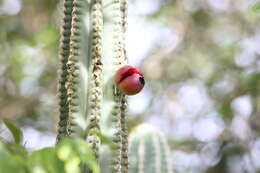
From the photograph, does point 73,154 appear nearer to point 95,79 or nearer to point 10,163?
point 10,163

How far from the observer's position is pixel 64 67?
2846mm

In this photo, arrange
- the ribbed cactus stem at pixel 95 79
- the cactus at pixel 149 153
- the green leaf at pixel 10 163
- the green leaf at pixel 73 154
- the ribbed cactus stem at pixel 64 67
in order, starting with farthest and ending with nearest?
1. the cactus at pixel 149 153
2. the ribbed cactus stem at pixel 64 67
3. the ribbed cactus stem at pixel 95 79
4. the green leaf at pixel 73 154
5. the green leaf at pixel 10 163

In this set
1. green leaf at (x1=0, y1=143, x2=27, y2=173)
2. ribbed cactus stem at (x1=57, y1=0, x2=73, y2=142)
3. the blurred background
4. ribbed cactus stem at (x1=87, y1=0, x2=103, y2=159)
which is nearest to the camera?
green leaf at (x1=0, y1=143, x2=27, y2=173)

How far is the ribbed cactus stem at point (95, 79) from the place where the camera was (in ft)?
8.76

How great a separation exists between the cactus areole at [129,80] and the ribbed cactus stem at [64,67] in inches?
9.2

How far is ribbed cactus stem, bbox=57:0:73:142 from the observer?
2789 mm

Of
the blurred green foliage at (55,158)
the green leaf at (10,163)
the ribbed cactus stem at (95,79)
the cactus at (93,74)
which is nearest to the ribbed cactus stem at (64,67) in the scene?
the cactus at (93,74)

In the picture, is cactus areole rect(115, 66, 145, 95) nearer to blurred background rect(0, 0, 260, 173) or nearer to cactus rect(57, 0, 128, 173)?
cactus rect(57, 0, 128, 173)

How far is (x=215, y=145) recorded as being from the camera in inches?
299

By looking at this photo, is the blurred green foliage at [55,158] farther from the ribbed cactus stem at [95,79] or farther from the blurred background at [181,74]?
the blurred background at [181,74]

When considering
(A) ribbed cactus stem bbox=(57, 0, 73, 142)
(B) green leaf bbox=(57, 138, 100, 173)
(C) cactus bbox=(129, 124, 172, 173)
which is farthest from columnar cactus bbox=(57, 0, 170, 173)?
(C) cactus bbox=(129, 124, 172, 173)

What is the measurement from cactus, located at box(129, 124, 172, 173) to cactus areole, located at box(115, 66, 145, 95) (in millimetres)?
1516

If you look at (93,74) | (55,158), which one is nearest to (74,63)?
(93,74)

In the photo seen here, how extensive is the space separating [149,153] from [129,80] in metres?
1.70
